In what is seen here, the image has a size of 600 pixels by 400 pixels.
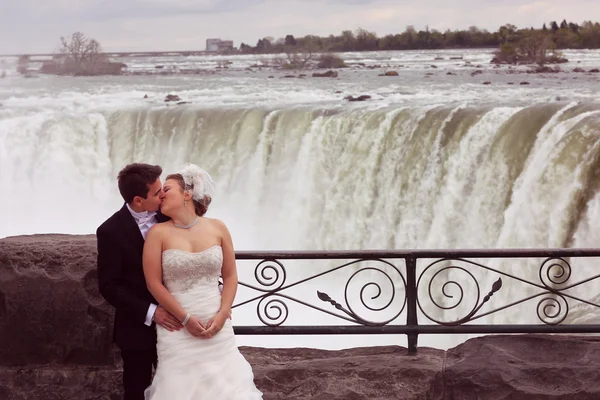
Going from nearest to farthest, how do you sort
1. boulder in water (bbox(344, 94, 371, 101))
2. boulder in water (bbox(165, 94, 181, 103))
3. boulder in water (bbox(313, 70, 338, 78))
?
boulder in water (bbox(344, 94, 371, 101))
boulder in water (bbox(165, 94, 181, 103))
boulder in water (bbox(313, 70, 338, 78))

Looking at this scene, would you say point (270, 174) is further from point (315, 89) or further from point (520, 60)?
point (520, 60)

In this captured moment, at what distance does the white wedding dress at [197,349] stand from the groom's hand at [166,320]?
23 millimetres

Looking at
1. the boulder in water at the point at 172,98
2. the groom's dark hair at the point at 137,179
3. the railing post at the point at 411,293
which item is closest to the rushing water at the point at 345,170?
the railing post at the point at 411,293

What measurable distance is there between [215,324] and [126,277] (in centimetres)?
38

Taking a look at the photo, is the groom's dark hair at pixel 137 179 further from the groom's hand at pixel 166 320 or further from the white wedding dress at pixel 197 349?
the groom's hand at pixel 166 320

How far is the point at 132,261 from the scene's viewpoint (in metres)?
3.33

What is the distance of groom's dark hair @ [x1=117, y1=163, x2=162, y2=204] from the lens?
3240 millimetres

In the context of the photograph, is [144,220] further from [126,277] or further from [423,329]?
[423,329]

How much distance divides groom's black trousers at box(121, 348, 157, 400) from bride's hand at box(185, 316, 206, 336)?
0.79ft

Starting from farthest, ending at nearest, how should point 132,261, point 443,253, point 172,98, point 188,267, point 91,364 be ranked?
1. point 172,98
2. point 443,253
3. point 91,364
4. point 132,261
5. point 188,267

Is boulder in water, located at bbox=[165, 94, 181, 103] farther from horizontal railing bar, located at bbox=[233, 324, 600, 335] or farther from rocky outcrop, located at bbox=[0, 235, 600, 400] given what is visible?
rocky outcrop, located at bbox=[0, 235, 600, 400]

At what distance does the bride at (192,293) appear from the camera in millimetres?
3230

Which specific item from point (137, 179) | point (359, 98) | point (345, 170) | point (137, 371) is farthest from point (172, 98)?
point (137, 179)

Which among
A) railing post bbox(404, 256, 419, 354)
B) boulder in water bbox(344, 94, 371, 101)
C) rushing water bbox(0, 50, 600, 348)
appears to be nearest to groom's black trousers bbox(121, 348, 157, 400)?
railing post bbox(404, 256, 419, 354)
